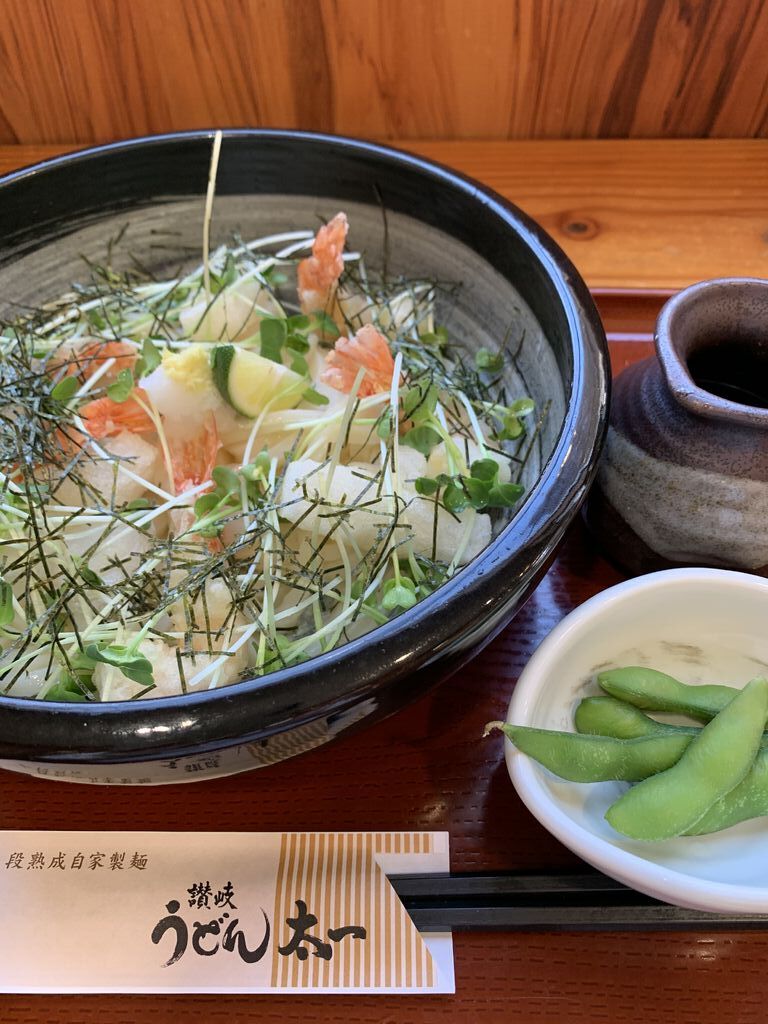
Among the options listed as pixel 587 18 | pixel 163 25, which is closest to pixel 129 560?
pixel 163 25

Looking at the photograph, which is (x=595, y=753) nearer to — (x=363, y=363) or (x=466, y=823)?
(x=466, y=823)

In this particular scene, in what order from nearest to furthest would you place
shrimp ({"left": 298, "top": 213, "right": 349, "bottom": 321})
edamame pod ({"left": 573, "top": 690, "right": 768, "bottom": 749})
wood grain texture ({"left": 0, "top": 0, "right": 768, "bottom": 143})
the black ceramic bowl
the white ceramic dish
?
the black ceramic bowl, the white ceramic dish, edamame pod ({"left": 573, "top": 690, "right": 768, "bottom": 749}), shrimp ({"left": 298, "top": 213, "right": 349, "bottom": 321}), wood grain texture ({"left": 0, "top": 0, "right": 768, "bottom": 143})

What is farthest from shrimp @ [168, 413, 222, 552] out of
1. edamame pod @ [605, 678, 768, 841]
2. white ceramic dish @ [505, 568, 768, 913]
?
edamame pod @ [605, 678, 768, 841]

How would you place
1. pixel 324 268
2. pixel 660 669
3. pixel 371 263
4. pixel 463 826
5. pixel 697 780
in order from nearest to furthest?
pixel 697 780
pixel 463 826
pixel 660 669
pixel 324 268
pixel 371 263

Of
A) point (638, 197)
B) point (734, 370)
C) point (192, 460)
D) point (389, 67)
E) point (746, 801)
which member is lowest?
point (746, 801)

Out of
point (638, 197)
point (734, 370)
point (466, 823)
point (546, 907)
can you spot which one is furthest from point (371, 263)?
point (546, 907)

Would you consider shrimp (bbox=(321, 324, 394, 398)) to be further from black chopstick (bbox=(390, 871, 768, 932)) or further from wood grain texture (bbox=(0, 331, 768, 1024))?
black chopstick (bbox=(390, 871, 768, 932))
